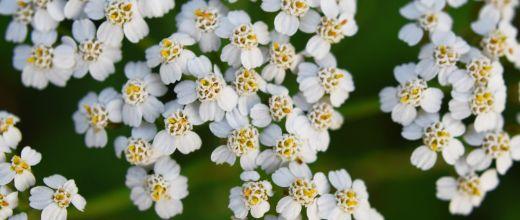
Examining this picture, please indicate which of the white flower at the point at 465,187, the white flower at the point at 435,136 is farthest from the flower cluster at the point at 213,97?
the white flower at the point at 465,187

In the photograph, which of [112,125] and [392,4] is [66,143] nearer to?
[112,125]

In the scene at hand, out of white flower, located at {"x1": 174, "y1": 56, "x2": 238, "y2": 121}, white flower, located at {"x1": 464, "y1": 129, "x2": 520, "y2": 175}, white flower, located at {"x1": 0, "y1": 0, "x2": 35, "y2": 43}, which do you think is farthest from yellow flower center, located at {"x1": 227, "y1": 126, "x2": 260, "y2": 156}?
white flower, located at {"x1": 0, "y1": 0, "x2": 35, "y2": 43}

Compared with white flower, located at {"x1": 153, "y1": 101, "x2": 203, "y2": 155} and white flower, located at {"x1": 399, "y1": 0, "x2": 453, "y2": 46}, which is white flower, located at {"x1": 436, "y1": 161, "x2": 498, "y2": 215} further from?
white flower, located at {"x1": 153, "y1": 101, "x2": 203, "y2": 155}

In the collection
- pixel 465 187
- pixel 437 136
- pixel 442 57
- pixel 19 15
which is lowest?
pixel 465 187

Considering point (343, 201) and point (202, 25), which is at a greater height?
point (202, 25)

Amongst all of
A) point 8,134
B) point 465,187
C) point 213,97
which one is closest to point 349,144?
point 465,187

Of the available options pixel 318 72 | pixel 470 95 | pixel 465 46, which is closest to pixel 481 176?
pixel 470 95

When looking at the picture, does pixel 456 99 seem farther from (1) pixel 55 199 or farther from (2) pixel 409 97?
(1) pixel 55 199

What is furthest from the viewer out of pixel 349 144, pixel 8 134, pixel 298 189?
pixel 349 144
